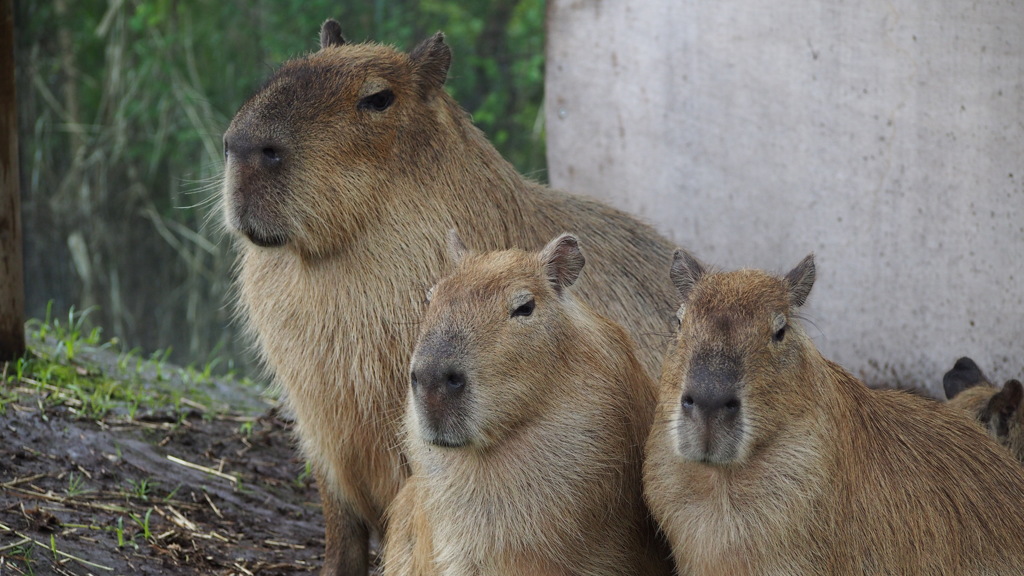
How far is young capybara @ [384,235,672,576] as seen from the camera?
3549mm

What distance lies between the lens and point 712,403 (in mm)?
3297

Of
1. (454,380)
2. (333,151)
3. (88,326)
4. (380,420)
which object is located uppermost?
(333,151)

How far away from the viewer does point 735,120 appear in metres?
6.51

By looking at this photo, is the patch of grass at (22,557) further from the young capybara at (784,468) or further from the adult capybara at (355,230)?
the young capybara at (784,468)

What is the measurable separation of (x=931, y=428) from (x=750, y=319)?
1.01m

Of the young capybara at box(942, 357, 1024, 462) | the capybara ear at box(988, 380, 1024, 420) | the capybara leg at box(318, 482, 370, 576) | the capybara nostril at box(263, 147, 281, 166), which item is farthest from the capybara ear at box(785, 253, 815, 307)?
the capybara leg at box(318, 482, 370, 576)

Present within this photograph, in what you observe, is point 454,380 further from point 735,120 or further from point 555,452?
point 735,120

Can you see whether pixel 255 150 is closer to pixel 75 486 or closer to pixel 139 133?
pixel 75 486

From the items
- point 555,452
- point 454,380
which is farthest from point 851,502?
point 454,380

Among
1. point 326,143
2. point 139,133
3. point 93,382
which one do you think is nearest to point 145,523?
point 93,382

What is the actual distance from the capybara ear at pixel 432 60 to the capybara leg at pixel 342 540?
1671 mm

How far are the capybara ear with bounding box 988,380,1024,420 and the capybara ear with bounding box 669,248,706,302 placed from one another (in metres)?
1.66

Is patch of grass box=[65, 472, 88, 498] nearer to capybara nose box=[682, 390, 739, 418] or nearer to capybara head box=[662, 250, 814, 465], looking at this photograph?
capybara head box=[662, 250, 814, 465]

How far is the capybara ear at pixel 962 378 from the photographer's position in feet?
16.5
